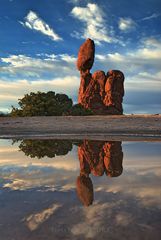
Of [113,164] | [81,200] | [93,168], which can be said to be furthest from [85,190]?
[113,164]

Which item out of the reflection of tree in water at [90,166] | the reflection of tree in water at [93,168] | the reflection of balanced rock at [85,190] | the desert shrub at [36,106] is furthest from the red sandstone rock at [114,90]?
the reflection of balanced rock at [85,190]

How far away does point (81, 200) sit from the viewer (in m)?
5.56

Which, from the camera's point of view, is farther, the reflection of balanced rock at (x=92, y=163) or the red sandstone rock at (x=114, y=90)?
the red sandstone rock at (x=114, y=90)

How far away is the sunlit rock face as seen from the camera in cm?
8019

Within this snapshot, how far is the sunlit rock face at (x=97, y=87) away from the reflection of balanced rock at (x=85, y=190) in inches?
2832

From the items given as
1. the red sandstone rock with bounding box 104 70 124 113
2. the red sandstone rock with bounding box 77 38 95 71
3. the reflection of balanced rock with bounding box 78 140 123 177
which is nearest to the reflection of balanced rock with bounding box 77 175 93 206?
the reflection of balanced rock with bounding box 78 140 123 177

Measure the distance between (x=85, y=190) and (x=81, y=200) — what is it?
977 millimetres

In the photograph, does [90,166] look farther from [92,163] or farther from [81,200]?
[81,200]

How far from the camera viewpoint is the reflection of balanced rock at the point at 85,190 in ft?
18.3

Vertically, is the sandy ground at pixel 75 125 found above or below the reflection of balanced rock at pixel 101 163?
above

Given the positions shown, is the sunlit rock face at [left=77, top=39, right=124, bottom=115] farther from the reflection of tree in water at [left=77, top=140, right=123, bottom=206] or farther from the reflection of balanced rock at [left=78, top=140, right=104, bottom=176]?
the reflection of tree in water at [left=77, top=140, right=123, bottom=206]

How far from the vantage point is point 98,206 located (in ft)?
16.9

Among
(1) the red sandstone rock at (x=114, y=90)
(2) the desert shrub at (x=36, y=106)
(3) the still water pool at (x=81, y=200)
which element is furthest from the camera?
(1) the red sandstone rock at (x=114, y=90)

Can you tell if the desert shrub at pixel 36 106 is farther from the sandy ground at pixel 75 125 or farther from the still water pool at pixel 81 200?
the still water pool at pixel 81 200
